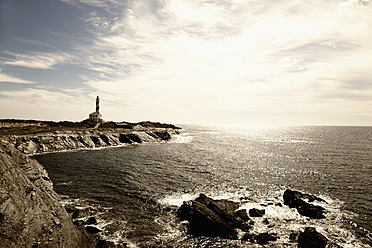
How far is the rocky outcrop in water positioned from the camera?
1207 centimetres

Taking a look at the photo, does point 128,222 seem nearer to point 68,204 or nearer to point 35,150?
point 68,204

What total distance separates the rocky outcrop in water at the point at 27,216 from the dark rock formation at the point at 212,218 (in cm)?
1196

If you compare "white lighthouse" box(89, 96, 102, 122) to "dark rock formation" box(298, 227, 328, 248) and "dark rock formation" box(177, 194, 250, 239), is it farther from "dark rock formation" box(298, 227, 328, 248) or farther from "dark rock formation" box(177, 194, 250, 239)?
"dark rock formation" box(298, 227, 328, 248)

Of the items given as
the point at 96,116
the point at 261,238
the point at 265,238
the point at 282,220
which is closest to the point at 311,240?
the point at 265,238

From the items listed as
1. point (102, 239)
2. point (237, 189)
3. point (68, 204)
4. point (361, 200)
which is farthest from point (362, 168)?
point (68, 204)

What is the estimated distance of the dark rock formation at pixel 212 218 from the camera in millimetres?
21172

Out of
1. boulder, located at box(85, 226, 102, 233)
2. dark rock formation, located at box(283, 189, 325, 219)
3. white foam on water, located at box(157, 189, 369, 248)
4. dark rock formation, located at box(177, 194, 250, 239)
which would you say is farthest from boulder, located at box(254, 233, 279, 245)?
boulder, located at box(85, 226, 102, 233)

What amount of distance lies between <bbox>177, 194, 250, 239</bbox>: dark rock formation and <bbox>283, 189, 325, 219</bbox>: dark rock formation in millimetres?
9344

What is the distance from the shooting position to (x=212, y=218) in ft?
73.4

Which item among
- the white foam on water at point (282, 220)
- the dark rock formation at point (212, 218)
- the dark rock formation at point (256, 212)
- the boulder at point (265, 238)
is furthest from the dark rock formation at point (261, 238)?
the dark rock formation at point (256, 212)

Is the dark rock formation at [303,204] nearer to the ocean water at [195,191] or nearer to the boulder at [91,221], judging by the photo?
the ocean water at [195,191]

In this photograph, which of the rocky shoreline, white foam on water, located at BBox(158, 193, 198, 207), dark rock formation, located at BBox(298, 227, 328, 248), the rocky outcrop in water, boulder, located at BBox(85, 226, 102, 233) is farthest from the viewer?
white foam on water, located at BBox(158, 193, 198, 207)

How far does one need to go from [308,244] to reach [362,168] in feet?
161

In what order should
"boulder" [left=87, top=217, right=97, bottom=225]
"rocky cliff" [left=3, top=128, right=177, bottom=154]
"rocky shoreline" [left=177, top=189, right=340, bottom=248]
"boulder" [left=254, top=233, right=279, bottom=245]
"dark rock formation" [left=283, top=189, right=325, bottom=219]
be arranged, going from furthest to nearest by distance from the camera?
1. "rocky cliff" [left=3, top=128, right=177, bottom=154]
2. "dark rock formation" [left=283, top=189, right=325, bottom=219]
3. "boulder" [left=87, top=217, right=97, bottom=225]
4. "boulder" [left=254, top=233, right=279, bottom=245]
5. "rocky shoreline" [left=177, top=189, right=340, bottom=248]
